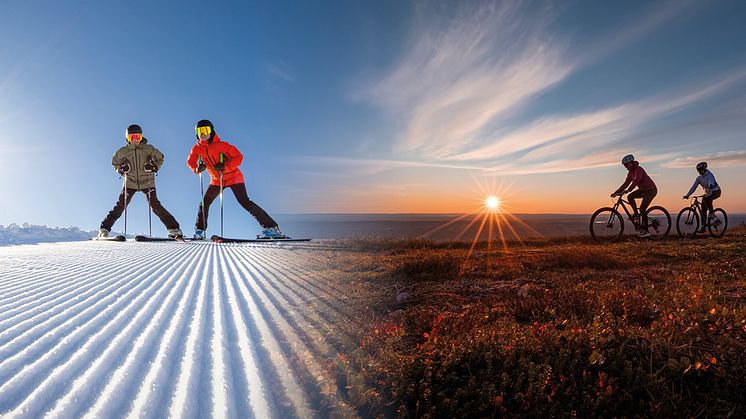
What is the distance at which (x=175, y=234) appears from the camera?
35.5ft

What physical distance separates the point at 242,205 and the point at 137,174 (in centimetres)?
341

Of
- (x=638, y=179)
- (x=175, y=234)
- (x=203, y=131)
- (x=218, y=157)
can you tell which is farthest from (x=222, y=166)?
(x=638, y=179)

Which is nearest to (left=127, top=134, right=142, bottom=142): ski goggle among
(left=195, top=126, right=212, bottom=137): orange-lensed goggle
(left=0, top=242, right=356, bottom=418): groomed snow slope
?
(left=195, top=126, right=212, bottom=137): orange-lensed goggle

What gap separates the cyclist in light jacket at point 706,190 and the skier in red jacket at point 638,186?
6.48 ft

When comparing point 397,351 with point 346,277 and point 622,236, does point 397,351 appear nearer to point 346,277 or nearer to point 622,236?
point 346,277

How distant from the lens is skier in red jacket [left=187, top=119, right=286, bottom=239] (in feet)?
33.1

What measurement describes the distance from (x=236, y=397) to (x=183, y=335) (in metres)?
0.93

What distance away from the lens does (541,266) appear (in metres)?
7.55

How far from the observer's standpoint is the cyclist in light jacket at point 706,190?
556 inches

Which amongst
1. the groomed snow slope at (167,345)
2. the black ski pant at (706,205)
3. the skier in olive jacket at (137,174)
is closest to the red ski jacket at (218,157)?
the skier in olive jacket at (137,174)

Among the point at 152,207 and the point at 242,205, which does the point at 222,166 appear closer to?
the point at 242,205

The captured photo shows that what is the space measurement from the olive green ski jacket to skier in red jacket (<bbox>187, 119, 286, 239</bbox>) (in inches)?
64.8

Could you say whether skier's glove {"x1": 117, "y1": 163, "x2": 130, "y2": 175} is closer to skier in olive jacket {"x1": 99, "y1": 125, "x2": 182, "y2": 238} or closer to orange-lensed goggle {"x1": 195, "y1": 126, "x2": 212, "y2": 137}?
skier in olive jacket {"x1": 99, "y1": 125, "x2": 182, "y2": 238}

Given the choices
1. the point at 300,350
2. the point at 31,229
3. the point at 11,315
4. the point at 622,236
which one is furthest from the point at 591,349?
the point at 31,229
